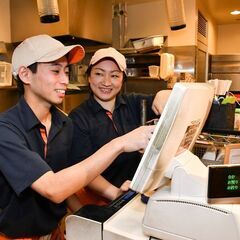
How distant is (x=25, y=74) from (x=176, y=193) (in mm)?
841

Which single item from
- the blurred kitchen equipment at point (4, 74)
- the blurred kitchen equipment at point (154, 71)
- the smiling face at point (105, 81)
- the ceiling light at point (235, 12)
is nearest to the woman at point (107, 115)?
the smiling face at point (105, 81)

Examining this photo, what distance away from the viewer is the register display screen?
2.54 feet

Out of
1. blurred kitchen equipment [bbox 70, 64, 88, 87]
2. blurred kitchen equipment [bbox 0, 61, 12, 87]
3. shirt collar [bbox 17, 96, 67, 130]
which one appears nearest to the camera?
shirt collar [bbox 17, 96, 67, 130]

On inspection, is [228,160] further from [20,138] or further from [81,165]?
[20,138]

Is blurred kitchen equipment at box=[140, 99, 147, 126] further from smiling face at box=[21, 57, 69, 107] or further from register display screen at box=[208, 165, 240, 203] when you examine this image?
register display screen at box=[208, 165, 240, 203]

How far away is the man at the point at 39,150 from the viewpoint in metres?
→ 1.01

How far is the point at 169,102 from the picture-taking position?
2.31 feet

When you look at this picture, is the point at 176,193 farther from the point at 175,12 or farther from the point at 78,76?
the point at 78,76

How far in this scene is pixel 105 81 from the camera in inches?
68.9

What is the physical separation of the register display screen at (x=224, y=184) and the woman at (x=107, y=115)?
0.87 m

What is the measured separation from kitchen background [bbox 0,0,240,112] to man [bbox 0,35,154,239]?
2029 mm

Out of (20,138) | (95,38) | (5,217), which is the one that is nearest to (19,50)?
(20,138)

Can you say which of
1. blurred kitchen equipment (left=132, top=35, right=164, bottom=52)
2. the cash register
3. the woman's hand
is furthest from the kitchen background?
the cash register

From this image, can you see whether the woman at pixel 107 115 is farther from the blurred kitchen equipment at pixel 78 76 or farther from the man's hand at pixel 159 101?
the blurred kitchen equipment at pixel 78 76
